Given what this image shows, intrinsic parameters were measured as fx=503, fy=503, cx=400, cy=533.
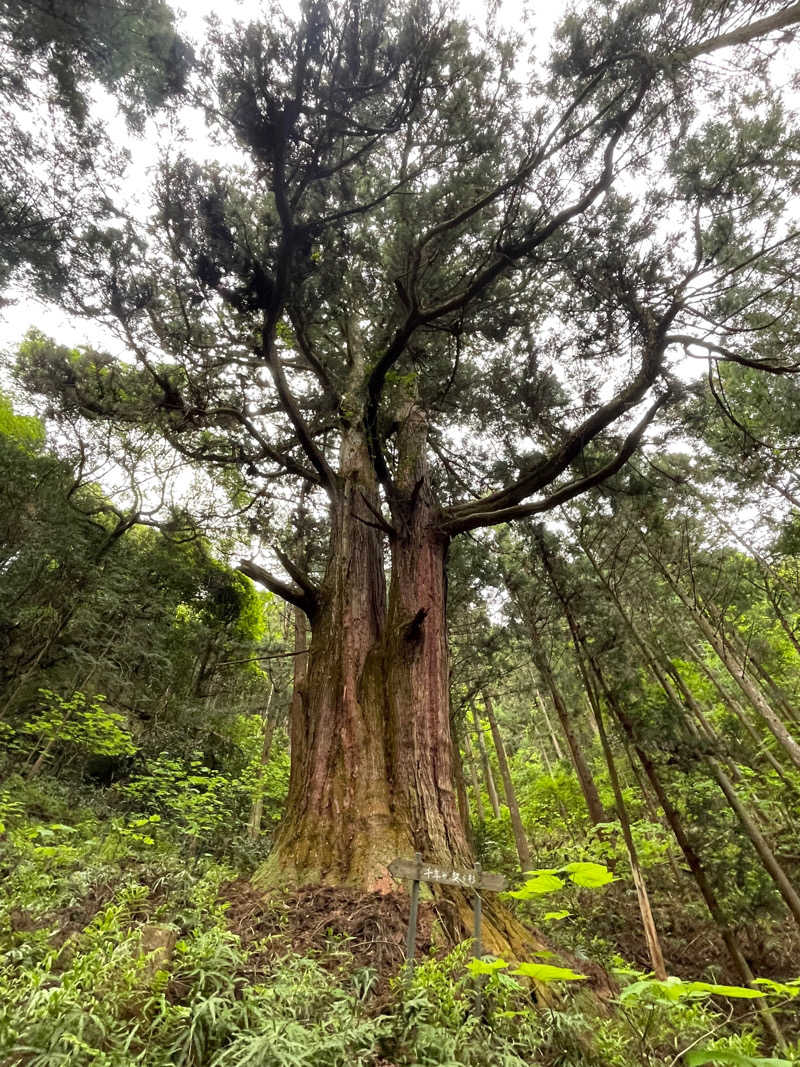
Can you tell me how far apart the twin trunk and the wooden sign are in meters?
0.74

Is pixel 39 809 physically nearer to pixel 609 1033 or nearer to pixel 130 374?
pixel 130 374

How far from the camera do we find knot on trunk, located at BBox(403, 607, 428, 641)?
4.11 metres

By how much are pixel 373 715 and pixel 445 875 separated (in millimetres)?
1676

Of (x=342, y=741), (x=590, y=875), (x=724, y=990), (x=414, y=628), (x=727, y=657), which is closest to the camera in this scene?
(x=724, y=990)

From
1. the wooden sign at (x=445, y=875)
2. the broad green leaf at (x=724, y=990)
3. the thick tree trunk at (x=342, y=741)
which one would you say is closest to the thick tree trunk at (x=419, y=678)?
the thick tree trunk at (x=342, y=741)

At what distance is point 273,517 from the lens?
6934 mm

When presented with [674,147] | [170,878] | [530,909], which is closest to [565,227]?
[674,147]

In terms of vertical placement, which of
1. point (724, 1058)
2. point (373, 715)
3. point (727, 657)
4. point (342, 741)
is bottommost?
point (724, 1058)

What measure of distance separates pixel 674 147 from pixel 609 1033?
201 inches

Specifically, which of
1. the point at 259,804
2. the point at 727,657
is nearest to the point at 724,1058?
the point at 727,657

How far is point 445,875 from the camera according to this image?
2.46 m

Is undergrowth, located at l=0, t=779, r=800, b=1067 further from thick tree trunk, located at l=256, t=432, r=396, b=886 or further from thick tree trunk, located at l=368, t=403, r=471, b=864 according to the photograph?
thick tree trunk, located at l=368, t=403, r=471, b=864

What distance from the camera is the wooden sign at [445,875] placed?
2451mm

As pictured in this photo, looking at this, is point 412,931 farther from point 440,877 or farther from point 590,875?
point 590,875
